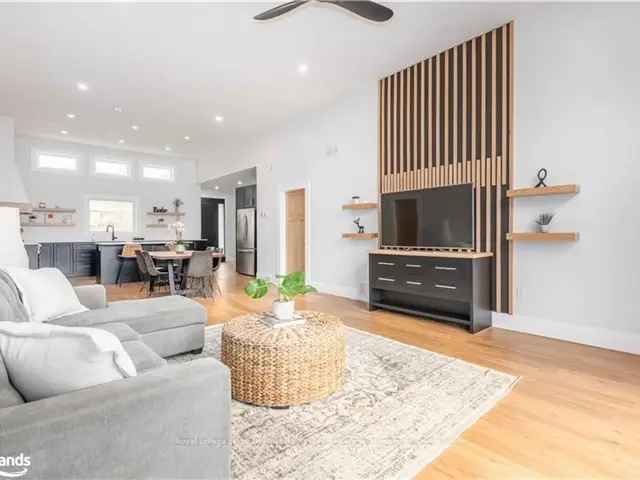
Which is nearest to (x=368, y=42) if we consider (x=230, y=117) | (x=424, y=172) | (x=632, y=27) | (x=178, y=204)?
(x=424, y=172)

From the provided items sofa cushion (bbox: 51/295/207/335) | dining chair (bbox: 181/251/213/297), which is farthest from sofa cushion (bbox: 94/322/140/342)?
dining chair (bbox: 181/251/213/297)

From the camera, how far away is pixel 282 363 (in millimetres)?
2031

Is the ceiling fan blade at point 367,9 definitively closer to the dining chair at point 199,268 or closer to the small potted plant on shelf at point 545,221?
the small potted plant on shelf at point 545,221

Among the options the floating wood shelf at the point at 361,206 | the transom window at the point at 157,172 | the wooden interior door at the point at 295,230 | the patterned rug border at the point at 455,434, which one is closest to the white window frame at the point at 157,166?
the transom window at the point at 157,172

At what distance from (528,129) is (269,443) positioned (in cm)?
383

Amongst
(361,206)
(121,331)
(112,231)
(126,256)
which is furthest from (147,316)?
(112,231)

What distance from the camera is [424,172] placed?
461 centimetres

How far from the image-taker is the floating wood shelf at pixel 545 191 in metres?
3.28

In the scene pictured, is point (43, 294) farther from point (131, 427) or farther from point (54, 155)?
point (54, 155)

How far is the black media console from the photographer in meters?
3.72

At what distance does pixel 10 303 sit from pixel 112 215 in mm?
8375

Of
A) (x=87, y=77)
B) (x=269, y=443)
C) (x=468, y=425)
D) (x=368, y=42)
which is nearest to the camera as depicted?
(x=269, y=443)

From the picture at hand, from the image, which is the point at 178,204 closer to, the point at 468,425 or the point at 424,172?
the point at 424,172

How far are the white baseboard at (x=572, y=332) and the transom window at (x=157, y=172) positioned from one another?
31.0 ft
